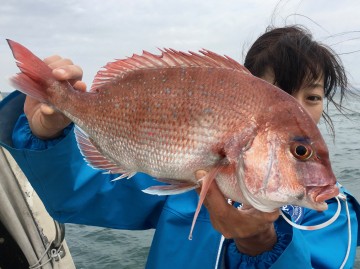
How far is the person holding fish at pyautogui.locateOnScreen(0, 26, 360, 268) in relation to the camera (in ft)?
4.36

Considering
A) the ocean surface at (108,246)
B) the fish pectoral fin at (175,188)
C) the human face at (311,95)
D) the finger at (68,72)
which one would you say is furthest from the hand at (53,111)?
the ocean surface at (108,246)

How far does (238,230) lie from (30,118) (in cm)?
105

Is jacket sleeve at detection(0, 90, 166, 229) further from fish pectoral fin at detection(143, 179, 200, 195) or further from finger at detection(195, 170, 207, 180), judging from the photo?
finger at detection(195, 170, 207, 180)

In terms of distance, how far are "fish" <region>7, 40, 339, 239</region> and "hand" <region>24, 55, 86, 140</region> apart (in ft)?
0.17

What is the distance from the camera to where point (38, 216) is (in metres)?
3.24

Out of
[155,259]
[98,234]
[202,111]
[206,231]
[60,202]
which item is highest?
[202,111]

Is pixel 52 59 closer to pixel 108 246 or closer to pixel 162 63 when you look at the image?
pixel 162 63

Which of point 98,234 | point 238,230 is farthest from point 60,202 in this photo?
point 98,234

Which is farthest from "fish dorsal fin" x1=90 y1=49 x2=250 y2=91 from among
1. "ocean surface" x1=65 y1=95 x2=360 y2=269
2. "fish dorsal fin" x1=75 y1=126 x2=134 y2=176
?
"ocean surface" x1=65 y1=95 x2=360 y2=269

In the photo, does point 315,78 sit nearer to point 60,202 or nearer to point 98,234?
point 60,202

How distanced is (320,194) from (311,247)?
832 millimetres

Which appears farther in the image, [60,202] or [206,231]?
[206,231]

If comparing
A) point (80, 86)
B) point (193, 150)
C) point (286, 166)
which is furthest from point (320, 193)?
point (80, 86)

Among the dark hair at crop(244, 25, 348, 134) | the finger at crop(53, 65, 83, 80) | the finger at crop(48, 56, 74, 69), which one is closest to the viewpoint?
the finger at crop(53, 65, 83, 80)
